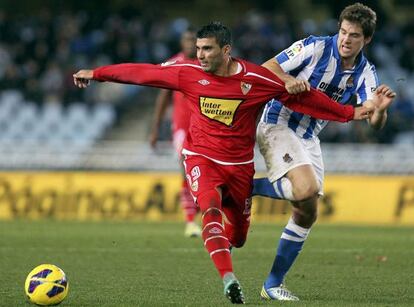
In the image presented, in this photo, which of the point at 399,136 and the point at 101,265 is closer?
the point at 101,265

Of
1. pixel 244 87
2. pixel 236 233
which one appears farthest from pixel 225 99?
pixel 236 233

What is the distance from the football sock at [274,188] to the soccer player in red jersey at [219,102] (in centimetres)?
27

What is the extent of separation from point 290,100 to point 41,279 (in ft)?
7.57

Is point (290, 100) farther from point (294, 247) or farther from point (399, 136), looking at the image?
point (399, 136)

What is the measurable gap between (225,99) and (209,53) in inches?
14.5

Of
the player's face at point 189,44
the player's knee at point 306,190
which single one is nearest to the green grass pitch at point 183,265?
the player's knee at point 306,190

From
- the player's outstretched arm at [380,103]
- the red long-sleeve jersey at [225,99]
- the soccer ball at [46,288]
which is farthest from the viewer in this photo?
the red long-sleeve jersey at [225,99]

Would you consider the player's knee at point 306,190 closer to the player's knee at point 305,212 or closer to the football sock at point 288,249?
the player's knee at point 305,212

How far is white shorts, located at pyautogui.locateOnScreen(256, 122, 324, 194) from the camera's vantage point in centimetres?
826

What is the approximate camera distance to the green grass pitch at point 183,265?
8000mm

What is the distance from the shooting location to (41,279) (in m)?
7.38

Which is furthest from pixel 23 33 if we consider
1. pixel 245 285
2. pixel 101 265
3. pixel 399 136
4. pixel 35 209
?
pixel 245 285

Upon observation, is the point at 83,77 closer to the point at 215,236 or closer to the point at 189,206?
the point at 215,236

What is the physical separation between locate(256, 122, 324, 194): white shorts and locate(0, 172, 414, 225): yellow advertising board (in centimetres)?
954
